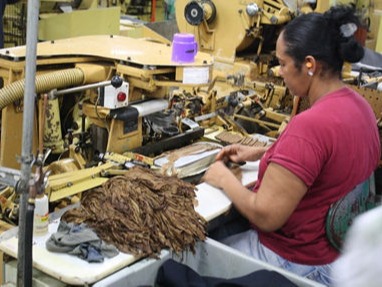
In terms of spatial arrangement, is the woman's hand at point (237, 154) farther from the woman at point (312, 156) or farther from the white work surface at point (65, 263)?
the white work surface at point (65, 263)

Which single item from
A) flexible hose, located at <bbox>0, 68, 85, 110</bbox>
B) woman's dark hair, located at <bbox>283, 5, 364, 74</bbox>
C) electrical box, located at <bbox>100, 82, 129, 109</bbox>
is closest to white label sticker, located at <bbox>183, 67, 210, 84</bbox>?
electrical box, located at <bbox>100, 82, 129, 109</bbox>

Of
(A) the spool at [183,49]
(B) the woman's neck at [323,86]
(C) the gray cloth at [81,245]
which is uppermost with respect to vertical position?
(A) the spool at [183,49]

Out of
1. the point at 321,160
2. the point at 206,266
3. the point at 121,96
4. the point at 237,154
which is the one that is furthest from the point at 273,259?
the point at 121,96

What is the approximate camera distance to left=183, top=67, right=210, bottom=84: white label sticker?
7.75 ft

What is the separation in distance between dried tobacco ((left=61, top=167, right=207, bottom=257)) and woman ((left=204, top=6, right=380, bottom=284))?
198 millimetres

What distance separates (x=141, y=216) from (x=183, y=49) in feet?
2.75

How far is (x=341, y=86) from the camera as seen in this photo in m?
1.91

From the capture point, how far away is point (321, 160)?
175 centimetres

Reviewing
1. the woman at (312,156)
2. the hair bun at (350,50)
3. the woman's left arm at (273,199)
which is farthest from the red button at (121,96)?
the hair bun at (350,50)

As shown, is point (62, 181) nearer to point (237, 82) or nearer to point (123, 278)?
point (123, 278)

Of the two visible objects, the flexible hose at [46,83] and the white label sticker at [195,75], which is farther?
the white label sticker at [195,75]

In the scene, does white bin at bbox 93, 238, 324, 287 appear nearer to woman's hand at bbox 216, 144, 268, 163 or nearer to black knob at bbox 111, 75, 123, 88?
woman's hand at bbox 216, 144, 268, 163

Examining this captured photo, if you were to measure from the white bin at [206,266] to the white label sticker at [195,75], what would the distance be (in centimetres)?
79

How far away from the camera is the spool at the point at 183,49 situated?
7.70 feet
